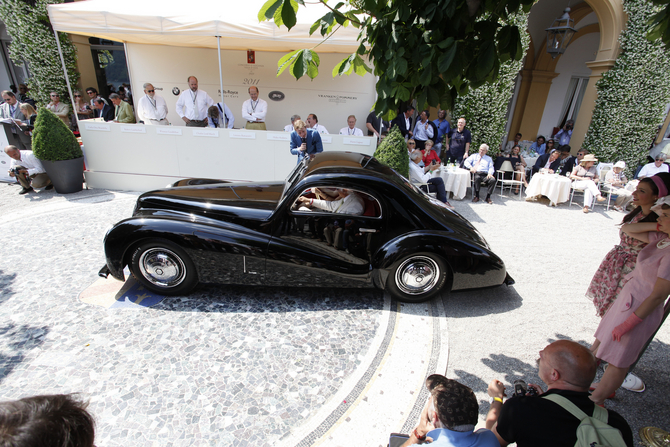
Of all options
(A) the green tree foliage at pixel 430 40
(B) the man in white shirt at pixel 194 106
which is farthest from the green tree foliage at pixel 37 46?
(A) the green tree foliage at pixel 430 40

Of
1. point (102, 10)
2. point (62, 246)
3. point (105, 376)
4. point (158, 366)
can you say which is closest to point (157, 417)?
point (158, 366)

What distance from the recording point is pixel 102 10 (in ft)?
21.3

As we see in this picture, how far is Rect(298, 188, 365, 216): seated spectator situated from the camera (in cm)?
352

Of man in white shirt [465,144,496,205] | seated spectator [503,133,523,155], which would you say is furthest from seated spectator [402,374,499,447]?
seated spectator [503,133,523,155]

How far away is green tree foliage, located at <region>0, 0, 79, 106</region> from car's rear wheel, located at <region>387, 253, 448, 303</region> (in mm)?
14021

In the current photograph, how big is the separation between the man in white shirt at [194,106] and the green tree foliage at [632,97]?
451 inches

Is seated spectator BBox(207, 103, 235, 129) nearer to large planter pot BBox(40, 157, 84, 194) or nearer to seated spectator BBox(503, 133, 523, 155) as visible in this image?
large planter pot BBox(40, 157, 84, 194)

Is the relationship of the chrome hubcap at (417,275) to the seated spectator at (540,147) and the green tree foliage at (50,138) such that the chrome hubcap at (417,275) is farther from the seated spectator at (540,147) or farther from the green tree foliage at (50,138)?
the seated spectator at (540,147)

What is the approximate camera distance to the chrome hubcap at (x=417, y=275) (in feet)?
11.9

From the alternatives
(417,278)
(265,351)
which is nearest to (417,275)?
(417,278)

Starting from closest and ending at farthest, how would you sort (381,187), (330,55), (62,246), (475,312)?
1. (381,187)
2. (475,312)
3. (62,246)
4. (330,55)

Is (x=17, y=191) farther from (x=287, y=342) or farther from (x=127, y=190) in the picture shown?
(x=287, y=342)

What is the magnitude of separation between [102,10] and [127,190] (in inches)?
142

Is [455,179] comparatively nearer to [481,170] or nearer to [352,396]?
[481,170]
